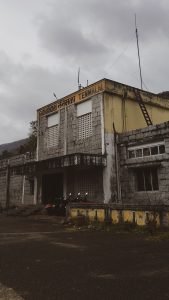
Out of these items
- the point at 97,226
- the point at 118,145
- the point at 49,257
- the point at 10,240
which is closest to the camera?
the point at 49,257

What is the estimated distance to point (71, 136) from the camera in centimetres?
1945

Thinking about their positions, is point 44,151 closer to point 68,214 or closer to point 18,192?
point 18,192

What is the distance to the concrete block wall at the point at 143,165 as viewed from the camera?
48.4ft

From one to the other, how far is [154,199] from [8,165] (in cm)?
1356

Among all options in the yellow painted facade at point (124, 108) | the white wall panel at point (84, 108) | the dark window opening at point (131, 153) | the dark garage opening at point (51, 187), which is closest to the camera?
the dark window opening at point (131, 153)

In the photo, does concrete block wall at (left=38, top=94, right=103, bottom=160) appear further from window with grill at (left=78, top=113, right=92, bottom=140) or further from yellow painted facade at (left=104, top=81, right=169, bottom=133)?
yellow painted facade at (left=104, top=81, right=169, bottom=133)

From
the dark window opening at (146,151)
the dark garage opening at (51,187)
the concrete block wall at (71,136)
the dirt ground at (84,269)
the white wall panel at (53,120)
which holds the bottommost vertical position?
the dirt ground at (84,269)

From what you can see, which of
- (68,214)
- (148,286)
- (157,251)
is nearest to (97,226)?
(68,214)

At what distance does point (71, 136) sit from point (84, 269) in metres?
14.2

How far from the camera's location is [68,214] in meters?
14.4

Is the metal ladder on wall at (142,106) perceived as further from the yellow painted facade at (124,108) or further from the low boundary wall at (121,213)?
the low boundary wall at (121,213)

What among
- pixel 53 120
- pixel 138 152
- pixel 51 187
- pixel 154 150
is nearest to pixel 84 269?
pixel 154 150

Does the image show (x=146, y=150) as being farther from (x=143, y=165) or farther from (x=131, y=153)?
(x=131, y=153)

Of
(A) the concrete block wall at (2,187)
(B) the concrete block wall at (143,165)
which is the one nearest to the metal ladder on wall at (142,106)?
Result: (B) the concrete block wall at (143,165)
